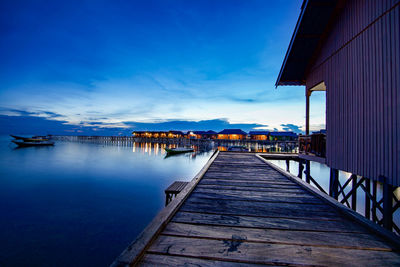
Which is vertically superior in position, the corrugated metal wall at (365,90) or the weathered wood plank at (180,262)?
the corrugated metal wall at (365,90)

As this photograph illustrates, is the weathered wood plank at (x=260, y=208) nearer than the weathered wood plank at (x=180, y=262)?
No

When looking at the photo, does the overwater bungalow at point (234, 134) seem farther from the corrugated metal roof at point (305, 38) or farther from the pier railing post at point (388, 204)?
the pier railing post at point (388, 204)

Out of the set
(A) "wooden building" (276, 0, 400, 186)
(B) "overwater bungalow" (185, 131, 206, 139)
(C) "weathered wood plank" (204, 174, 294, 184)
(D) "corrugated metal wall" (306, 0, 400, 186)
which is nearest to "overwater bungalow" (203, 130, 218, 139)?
(B) "overwater bungalow" (185, 131, 206, 139)

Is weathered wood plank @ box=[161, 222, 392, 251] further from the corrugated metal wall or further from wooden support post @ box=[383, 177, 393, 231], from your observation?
wooden support post @ box=[383, 177, 393, 231]

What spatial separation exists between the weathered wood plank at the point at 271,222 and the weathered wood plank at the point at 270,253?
447 millimetres

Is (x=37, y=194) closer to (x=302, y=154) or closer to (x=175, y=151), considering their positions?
(x=302, y=154)

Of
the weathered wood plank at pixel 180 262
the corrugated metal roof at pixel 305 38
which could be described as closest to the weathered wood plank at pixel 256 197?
the weathered wood plank at pixel 180 262

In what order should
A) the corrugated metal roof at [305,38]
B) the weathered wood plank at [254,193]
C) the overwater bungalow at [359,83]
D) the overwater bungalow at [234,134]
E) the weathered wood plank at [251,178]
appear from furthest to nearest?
1. the overwater bungalow at [234,134]
2. the corrugated metal roof at [305,38]
3. the weathered wood plank at [251,178]
4. the overwater bungalow at [359,83]
5. the weathered wood plank at [254,193]

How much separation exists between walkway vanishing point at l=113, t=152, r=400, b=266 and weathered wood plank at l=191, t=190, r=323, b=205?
0.02m

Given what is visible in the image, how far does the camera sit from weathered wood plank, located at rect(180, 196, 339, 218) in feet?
9.84

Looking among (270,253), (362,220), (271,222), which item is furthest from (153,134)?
(270,253)

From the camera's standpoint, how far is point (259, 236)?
7.54 feet

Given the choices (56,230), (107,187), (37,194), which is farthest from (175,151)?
(56,230)

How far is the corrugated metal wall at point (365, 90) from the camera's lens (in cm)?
433
